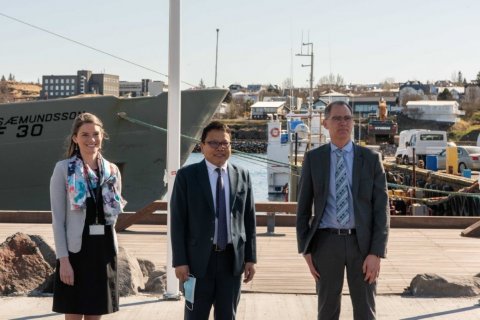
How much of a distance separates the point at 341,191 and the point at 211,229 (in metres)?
Answer: 0.75

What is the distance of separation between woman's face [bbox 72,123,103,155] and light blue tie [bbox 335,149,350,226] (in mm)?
1339

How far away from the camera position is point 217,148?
4637 mm

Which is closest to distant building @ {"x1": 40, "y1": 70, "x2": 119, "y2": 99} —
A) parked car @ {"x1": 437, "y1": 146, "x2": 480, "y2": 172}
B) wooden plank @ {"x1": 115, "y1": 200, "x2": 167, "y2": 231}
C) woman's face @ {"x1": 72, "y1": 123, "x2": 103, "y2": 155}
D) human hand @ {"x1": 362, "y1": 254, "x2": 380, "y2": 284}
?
wooden plank @ {"x1": 115, "y1": 200, "x2": 167, "y2": 231}

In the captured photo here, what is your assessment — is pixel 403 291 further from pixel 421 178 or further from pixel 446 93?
pixel 446 93

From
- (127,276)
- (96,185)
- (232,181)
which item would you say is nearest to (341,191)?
(232,181)

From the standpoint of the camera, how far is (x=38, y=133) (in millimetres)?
17281

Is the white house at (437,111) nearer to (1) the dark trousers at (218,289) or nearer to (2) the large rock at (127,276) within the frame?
(2) the large rock at (127,276)

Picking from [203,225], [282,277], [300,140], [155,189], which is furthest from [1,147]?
[300,140]

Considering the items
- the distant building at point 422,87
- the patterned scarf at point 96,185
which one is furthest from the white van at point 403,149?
the distant building at point 422,87

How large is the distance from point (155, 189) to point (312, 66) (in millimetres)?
20072

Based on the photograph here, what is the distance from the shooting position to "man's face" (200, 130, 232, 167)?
15.2 feet

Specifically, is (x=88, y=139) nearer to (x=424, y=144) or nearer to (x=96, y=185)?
(x=96, y=185)

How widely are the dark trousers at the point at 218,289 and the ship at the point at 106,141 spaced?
12.0 meters

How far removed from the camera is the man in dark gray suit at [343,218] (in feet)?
15.4
